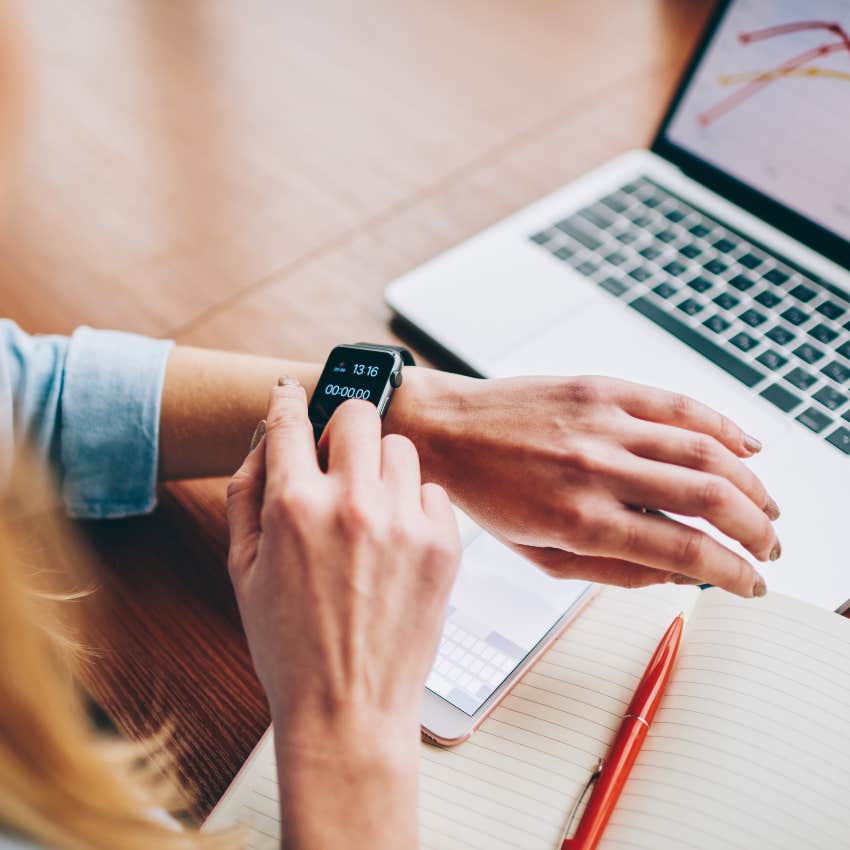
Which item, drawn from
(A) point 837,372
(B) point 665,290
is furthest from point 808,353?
(B) point 665,290

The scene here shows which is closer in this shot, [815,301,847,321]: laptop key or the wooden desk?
the wooden desk

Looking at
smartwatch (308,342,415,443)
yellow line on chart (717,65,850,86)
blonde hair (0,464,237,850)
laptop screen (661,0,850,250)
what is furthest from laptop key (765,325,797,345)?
blonde hair (0,464,237,850)

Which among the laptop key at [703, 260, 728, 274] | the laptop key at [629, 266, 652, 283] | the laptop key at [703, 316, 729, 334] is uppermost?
the laptop key at [703, 260, 728, 274]

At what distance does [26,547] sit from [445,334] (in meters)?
0.38

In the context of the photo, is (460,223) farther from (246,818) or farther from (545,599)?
(246,818)

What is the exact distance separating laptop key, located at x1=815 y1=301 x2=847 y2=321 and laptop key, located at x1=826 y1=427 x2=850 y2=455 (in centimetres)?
12

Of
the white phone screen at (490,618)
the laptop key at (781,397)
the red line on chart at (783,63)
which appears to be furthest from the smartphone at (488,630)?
the red line on chart at (783,63)

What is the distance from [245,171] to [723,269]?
0.51m

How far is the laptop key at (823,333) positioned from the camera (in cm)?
65

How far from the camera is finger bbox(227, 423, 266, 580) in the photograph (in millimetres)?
426

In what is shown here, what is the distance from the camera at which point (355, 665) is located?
1.25 ft

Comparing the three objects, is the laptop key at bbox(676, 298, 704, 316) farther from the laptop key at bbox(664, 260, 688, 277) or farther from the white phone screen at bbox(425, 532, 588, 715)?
the white phone screen at bbox(425, 532, 588, 715)

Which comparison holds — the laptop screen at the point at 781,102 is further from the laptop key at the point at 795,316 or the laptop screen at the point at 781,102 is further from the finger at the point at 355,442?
the finger at the point at 355,442

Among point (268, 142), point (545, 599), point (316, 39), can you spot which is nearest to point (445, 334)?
point (545, 599)
